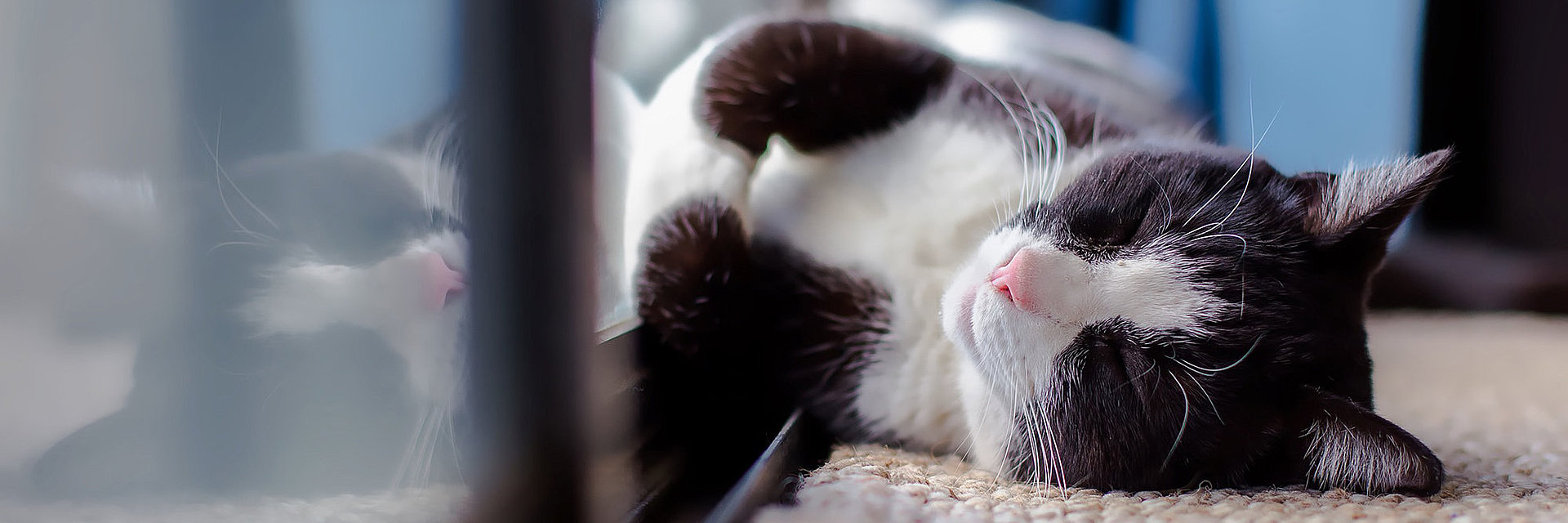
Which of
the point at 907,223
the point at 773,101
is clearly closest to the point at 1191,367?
the point at 907,223

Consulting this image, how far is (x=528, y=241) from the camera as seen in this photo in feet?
1.20

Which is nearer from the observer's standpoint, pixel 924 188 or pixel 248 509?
pixel 248 509

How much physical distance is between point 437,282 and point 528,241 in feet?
0.17

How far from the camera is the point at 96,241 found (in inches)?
12.2

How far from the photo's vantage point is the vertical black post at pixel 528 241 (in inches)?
13.9

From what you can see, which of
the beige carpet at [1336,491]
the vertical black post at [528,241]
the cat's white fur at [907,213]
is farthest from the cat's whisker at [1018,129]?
the vertical black post at [528,241]

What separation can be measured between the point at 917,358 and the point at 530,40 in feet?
2.07

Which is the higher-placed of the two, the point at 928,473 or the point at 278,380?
the point at 278,380

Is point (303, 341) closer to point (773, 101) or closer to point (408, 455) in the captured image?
point (408, 455)

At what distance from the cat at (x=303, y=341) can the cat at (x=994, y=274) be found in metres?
0.33

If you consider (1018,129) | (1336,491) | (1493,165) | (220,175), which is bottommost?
(1336,491)

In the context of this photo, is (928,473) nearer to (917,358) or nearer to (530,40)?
(917,358)

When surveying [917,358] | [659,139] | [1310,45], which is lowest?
[917,358]

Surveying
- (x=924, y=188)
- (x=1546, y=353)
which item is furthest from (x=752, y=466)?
(x=1546, y=353)
